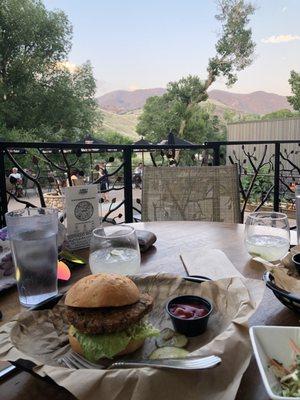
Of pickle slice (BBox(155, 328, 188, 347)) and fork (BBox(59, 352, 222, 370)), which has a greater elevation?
fork (BBox(59, 352, 222, 370))

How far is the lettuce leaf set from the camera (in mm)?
517

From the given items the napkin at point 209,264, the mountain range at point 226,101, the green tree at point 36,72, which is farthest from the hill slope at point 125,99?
the napkin at point 209,264

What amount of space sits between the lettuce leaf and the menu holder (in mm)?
582

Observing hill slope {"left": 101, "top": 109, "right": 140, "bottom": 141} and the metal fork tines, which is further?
hill slope {"left": 101, "top": 109, "right": 140, "bottom": 141}

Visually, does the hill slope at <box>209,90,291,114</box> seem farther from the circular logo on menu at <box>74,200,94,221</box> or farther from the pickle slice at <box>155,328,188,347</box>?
the pickle slice at <box>155,328,188,347</box>

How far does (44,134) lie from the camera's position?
13562 millimetres

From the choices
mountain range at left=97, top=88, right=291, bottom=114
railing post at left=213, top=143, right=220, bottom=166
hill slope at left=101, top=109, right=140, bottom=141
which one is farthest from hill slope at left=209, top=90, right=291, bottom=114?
railing post at left=213, top=143, right=220, bottom=166

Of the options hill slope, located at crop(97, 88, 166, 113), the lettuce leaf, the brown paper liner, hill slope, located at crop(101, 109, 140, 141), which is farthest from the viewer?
hill slope, located at crop(101, 109, 140, 141)

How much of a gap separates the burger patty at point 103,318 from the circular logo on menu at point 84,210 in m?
0.58

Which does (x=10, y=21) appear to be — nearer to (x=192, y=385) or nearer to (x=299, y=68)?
(x=299, y=68)

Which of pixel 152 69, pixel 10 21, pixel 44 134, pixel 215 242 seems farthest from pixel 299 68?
pixel 152 69

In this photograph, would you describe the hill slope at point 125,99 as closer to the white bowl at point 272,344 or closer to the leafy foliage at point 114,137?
the leafy foliage at point 114,137

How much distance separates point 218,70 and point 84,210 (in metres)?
17.3

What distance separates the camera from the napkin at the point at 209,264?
2.87 feet
